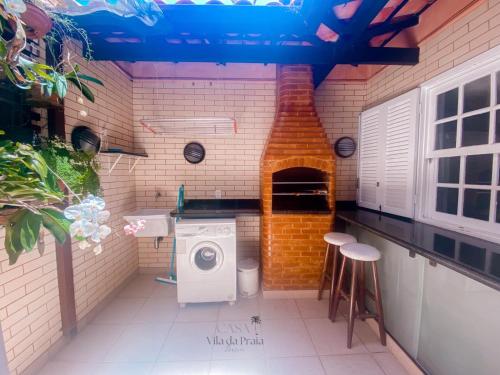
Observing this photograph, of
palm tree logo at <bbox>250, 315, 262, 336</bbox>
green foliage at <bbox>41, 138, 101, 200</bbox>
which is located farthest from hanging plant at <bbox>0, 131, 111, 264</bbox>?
palm tree logo at <bbox>250, 315, 262, 336</bbox>

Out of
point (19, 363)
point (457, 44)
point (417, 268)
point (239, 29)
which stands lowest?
point (19, 363)

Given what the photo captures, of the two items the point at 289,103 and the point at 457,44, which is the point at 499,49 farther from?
the point at 289,103

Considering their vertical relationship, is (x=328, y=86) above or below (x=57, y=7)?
above

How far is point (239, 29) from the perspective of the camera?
165 cm

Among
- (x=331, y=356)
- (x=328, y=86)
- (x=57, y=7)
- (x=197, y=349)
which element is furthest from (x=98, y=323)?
(x=328, y=86)

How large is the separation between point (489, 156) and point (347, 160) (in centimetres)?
147

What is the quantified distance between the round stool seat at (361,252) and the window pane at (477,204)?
0.75 metres

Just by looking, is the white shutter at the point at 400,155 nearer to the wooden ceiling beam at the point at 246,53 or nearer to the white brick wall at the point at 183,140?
the white brick wall at the point at 183,140

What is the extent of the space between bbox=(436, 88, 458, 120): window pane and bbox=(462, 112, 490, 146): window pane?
0.54 feet

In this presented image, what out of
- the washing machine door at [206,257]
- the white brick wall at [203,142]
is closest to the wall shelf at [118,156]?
the white brick wall at [203,142]

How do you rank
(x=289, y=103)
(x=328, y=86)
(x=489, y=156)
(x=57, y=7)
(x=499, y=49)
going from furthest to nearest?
(x=328, y=86), (x=289, y=103), (x=489, y=156), (x=499, y=49), (x=57, y=7)

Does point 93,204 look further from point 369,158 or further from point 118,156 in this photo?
point 369,158

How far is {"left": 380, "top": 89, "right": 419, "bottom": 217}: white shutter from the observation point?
2.05 metres

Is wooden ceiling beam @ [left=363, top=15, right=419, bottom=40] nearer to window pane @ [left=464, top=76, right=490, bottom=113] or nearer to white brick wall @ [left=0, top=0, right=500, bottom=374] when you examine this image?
white brick wall @ [left=0, top=0, right=500, bottom=374]
